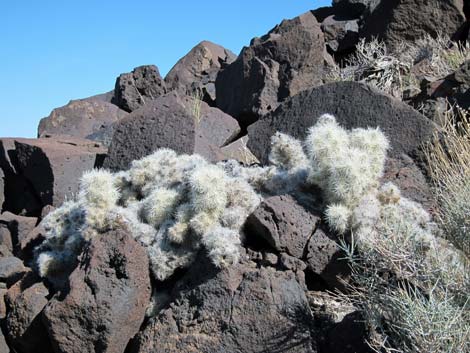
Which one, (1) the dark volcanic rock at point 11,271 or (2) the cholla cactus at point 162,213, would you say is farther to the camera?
Answer: (1) the dark volcanic rock at point 11,271

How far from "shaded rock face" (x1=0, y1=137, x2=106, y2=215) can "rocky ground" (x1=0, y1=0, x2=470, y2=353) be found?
2cm

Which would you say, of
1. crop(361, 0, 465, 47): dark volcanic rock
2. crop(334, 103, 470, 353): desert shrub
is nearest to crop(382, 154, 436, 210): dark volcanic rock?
crop(334, 103, 470, 353): desert shrub

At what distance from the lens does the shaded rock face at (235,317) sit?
4824 millimetres

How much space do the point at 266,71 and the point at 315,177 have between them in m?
5.58

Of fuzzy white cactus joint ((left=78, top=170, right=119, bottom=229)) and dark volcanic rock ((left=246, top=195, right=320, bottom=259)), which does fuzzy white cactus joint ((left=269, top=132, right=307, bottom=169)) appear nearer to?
dark volcanic rock ((left=246, top=195, right=320, bottom=259))

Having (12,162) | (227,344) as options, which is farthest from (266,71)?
(227,344)

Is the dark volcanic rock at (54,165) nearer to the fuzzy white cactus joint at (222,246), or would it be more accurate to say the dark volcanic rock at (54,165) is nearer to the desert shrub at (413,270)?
the fuzzy white cactus joint at (222,246)

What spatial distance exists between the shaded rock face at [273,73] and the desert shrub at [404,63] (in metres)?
0.63

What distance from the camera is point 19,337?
5875 millimetres

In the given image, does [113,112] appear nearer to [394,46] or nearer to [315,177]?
[394,46]

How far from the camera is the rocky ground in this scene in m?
4.93

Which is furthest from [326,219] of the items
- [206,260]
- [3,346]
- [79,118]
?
[79,118]

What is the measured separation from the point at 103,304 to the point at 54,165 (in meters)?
3.51

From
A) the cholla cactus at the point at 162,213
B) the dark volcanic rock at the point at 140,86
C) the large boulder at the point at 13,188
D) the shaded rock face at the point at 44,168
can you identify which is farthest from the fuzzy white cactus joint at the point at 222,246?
the dark volcanic rock at the point at 140,86
